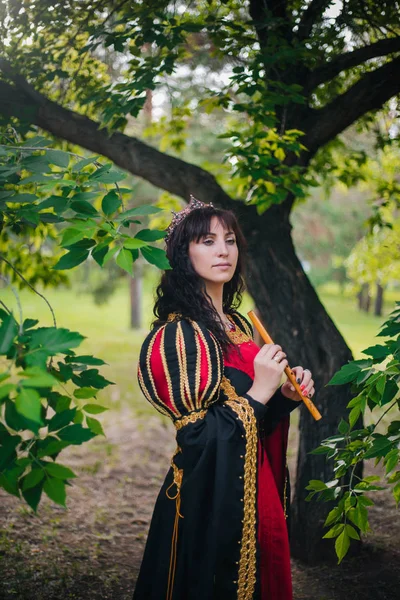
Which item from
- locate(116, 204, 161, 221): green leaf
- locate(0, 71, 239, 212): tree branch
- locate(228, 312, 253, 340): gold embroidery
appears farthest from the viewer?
locate(0, 71, 239, 212): tree branch

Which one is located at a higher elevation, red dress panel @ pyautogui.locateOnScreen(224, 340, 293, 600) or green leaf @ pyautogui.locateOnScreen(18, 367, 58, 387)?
green leaf @ pyautogui.locateOnScreen(18, 367, 58, 387)

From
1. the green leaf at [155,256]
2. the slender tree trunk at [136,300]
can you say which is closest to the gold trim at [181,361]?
the green leaf at [155,256]

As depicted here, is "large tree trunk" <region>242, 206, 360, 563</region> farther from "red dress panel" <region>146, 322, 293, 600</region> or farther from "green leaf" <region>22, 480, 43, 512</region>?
"green leaf" <region>22, 480, 43, 512</region>

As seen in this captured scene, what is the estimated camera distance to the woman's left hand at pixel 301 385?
2320 millimetres

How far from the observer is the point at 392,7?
11.6 ft

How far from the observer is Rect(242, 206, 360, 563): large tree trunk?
11.5 feet

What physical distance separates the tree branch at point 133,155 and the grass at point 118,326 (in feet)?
5.93

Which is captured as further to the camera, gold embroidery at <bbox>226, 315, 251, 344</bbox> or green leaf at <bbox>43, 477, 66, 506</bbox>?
gold embroidery at <bbox>226, 315, 251, 344</bbox>

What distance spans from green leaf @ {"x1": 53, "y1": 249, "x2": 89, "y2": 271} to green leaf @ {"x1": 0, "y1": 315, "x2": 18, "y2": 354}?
299 mm

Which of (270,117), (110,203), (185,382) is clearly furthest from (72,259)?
(270,117)

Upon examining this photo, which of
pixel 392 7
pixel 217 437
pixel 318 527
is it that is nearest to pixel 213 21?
pixel 392 7

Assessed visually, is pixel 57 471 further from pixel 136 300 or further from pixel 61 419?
pixel 136 300

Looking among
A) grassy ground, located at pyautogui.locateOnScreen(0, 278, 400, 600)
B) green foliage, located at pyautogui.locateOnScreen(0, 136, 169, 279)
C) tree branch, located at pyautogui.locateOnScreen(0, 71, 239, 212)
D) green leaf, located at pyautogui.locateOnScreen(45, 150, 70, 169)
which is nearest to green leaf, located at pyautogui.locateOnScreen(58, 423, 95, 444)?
green foliage, located at pyautogui.locateOnScreen(0, 136, 169, 279)

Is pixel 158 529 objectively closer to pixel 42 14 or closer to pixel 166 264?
pixel 166 264
